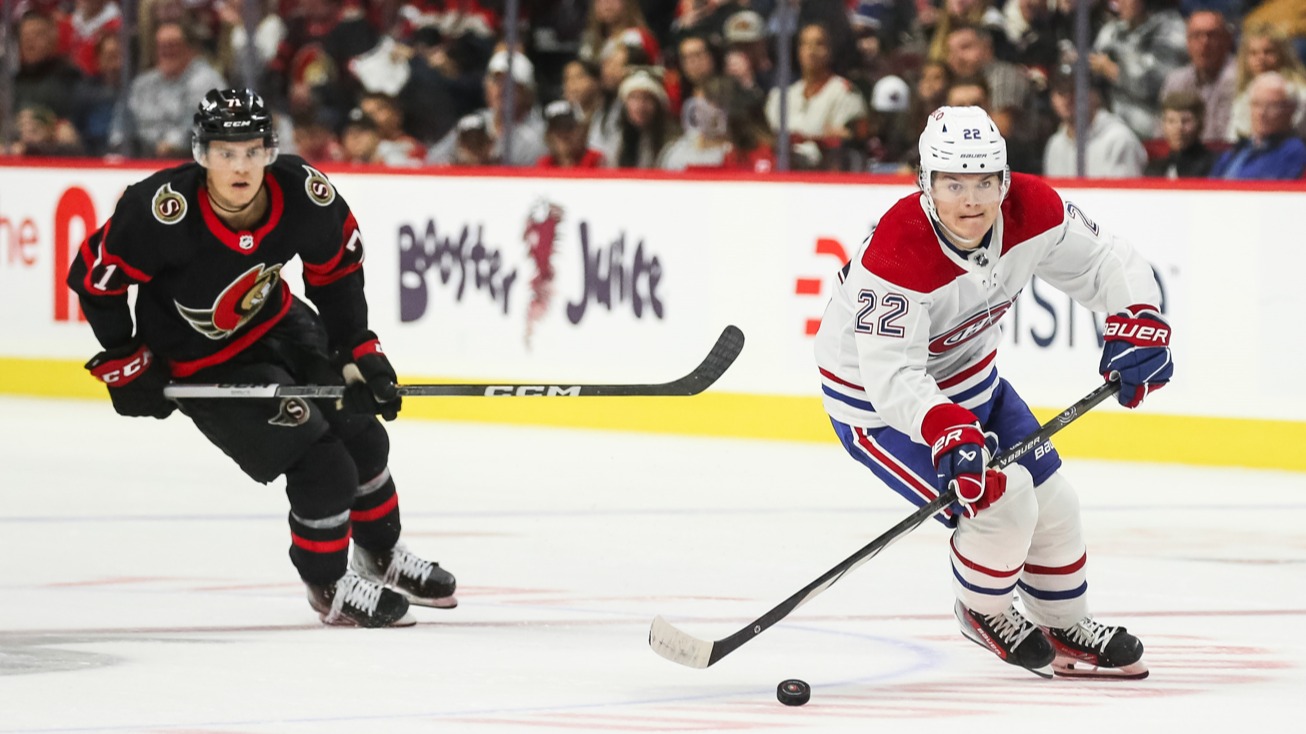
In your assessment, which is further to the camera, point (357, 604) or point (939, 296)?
point (357, 604)

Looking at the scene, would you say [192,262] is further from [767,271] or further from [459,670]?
[767,271]

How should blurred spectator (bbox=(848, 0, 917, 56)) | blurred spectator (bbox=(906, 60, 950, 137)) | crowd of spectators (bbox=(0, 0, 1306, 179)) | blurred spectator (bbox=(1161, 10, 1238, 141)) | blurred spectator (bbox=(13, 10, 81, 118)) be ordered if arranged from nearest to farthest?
blurred spectator (bbox=(1161, 10, 1238, 141)) < crowd of spectators (bbox=(0, 0, 1306, 179)) < blurred spectator (bbox=(906, 60, 950, 137)) < blurred spectator (bbox=(848, 0, 917, 56)) < blurred spectator (bbox=(13, 10, 81, 118))

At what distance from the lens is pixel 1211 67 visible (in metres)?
7.59

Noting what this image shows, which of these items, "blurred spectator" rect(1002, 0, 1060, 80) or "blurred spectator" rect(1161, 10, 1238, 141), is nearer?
"blurred spectator" rect(1161, 10, 1238, 141)

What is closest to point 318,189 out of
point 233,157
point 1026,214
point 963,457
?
point 233,157

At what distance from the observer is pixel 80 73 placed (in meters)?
10.2

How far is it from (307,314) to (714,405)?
361 cm

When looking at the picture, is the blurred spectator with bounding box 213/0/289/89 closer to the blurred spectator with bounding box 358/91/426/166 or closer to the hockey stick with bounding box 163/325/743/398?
the blurred spectator with bounding box 358/91/426/166

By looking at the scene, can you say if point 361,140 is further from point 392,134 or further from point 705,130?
point 705,130

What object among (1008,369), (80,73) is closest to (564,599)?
(1008,369)

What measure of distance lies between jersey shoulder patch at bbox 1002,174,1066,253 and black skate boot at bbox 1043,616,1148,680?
707 millimetres

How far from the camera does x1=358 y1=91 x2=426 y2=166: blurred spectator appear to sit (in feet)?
30.9

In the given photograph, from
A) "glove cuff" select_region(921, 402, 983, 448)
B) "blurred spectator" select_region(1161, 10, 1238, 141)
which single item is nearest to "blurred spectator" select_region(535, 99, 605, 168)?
"blurred spectator" select_region(1161, 10, 1238, 141)

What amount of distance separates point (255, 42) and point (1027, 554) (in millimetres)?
6254
